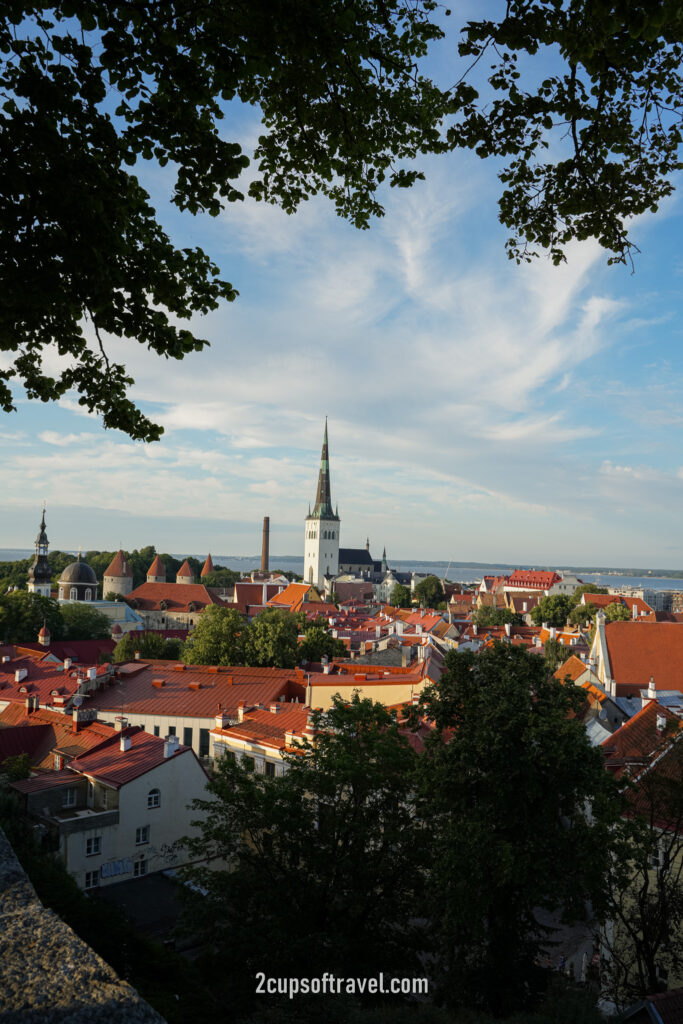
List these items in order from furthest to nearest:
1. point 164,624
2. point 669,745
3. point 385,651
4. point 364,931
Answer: point 164,624 → point 385,651 → point 669,745 → point 364,931

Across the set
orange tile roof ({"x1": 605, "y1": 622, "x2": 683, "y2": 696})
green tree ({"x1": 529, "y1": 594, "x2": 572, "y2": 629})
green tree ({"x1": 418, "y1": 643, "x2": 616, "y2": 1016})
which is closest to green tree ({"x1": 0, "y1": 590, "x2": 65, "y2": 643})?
orange tile roof ({"x1": 605, "y1": 622, "x2": 683, "y2": 696})

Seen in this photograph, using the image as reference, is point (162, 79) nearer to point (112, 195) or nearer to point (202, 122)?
point (202, 122)

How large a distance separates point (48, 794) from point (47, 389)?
1703 centimetres

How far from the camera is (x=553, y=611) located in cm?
7881

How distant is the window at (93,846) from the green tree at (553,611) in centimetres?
6416

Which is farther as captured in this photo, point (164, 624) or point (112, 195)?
point (164, 624)

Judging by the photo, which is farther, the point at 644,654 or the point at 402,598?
the point at 402,598

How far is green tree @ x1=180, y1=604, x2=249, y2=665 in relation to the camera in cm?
4469

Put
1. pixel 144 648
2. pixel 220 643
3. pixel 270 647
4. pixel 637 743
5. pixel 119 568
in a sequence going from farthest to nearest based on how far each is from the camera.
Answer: pixel 119 568 < pixel 144 648 < pixel 220 643 < pixel 270 647 < pixel 637 743

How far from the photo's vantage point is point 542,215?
652 centimetres

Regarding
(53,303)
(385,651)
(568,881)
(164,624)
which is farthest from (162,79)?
(164,624)

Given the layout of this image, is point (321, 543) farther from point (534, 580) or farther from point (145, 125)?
point (145, 125)

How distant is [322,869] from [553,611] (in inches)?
2824

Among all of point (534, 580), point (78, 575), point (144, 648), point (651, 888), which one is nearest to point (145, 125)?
point (651, 888)
